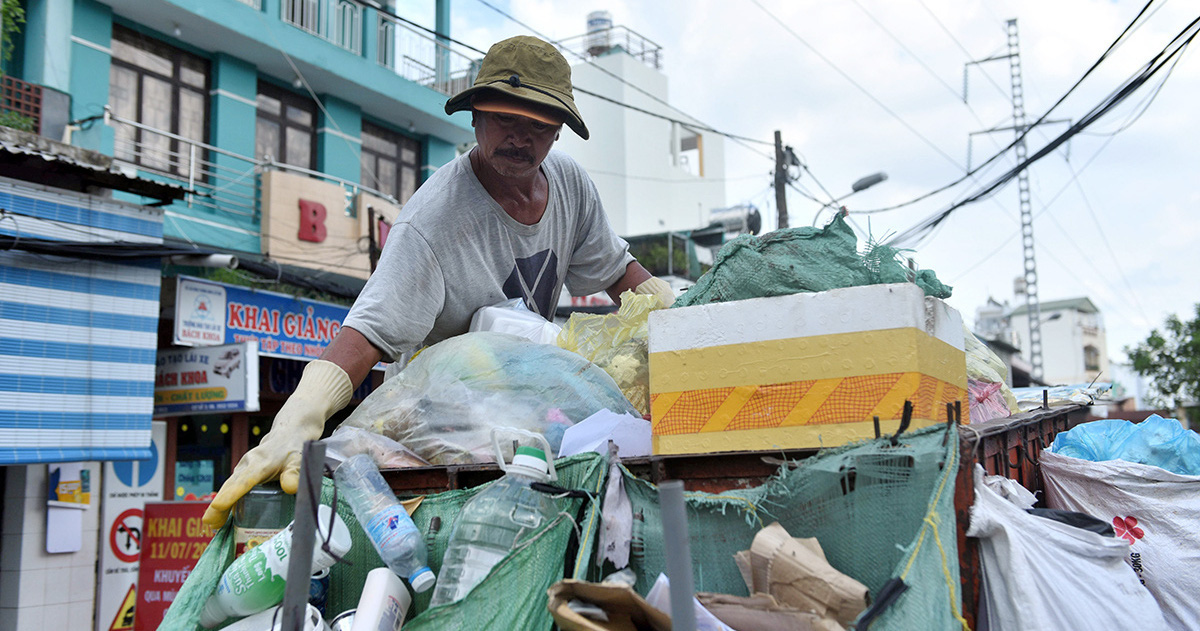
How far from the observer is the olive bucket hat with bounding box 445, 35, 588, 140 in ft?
10.6

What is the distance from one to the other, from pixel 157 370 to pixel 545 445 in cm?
811

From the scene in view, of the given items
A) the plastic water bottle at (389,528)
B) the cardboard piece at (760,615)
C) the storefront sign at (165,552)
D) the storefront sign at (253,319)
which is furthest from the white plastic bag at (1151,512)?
the storefront sign at (253,319)

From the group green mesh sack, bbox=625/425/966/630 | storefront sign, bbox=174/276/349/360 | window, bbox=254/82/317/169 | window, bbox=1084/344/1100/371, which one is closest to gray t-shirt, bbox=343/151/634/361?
green mesh sack, bbox=625/425/966/630

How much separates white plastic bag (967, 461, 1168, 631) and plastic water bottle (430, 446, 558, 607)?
3.37 feet

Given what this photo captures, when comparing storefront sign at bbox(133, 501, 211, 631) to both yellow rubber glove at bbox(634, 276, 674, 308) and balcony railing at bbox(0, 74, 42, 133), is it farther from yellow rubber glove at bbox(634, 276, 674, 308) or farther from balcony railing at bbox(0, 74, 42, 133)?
yellow rubber glove at bbox(634, 276, 674, 308)

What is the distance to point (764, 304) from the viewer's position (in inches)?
96.1

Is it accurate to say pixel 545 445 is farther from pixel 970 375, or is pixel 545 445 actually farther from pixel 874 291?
pixel 970 375

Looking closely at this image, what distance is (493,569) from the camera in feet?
7.01

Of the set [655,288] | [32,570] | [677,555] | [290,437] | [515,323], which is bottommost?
[32,570]

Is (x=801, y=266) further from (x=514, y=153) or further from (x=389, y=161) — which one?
(x=389, y=161)

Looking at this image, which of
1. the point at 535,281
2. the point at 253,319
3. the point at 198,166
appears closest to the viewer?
the point at 535,281

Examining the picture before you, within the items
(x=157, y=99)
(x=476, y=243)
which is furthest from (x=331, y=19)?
(x=476, y=243)

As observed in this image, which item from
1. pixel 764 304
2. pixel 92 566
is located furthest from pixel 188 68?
pixel 764 304

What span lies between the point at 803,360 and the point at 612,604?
0.87 m
